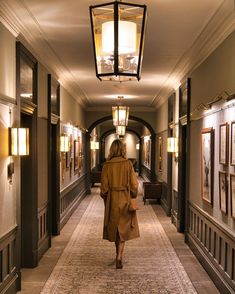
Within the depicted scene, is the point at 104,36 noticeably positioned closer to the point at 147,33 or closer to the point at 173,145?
the point at 147,33

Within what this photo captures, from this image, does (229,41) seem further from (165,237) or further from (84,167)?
(84,167)

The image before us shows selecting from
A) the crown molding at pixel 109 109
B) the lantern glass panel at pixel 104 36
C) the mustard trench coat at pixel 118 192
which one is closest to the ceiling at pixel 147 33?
the lantern glass panel at pixel 104 36

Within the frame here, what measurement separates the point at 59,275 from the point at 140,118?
1034 centimetres

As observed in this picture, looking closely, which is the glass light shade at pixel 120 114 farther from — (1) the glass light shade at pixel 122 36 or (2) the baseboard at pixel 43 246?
(1) the glass light shade at pixel 122 36

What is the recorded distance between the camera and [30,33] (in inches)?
203

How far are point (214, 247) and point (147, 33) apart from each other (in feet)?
9.79

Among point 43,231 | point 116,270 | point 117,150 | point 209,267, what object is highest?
point 117,150

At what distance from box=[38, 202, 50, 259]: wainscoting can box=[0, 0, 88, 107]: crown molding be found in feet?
8.01

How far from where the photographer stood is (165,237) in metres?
7.88

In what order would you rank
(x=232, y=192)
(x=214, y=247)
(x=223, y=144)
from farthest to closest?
(x=214, y=247)
(x=223, y=144)
(x=232, y=192)

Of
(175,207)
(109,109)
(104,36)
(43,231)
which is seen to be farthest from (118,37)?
(109,109)

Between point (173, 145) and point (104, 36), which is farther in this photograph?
point (173, 145)

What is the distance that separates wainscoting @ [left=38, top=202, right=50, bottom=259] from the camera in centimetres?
630

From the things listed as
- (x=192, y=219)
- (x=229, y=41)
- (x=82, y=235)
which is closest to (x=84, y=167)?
(x=82, y=235)
